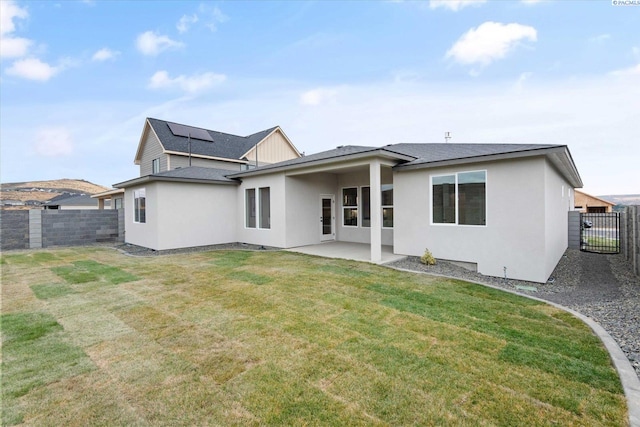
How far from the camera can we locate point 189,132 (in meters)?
20.4

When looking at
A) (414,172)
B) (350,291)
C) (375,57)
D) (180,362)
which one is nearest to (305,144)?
(375,57)

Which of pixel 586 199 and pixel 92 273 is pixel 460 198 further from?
pixel 586 199

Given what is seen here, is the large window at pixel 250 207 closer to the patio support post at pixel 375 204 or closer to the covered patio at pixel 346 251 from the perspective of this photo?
the covered patio at pixel 346 251

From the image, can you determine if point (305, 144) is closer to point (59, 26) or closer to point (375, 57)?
point (375, 57)

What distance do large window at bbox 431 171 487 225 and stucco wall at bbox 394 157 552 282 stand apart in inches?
5.0

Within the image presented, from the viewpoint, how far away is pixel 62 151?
25.4 meters

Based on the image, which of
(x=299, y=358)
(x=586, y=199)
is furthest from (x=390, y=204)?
(x=586, y=199)

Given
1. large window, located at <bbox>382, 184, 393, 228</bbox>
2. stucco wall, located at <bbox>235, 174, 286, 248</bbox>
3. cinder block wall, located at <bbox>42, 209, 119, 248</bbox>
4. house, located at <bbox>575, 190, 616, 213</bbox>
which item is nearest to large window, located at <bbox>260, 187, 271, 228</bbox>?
stucco wall, located at <bbox>235, 174, 286, 248</bbox>

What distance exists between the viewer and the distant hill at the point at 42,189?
44219 millimetres

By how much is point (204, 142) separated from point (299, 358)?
20314 millimetres

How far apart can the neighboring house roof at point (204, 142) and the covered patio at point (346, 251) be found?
11.8 meters

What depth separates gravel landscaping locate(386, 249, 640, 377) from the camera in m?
4.07

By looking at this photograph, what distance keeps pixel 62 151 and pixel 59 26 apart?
18439 mm

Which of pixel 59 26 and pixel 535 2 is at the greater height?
pixel 59 26
